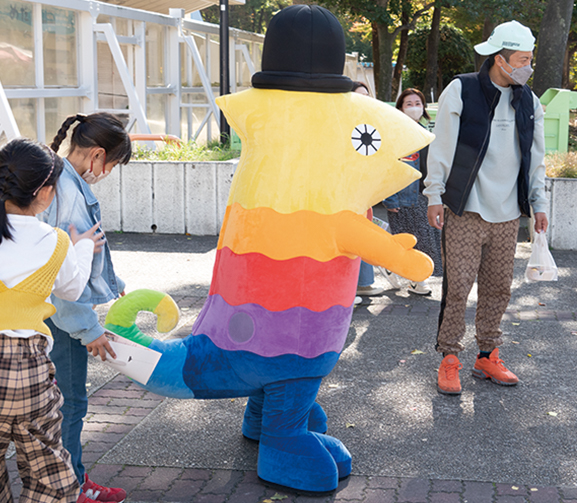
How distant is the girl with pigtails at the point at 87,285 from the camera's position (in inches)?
116

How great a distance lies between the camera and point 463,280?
4555mm

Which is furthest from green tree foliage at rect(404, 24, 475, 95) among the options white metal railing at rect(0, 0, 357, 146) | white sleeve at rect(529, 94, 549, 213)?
white sleeve at rect(529, 94, 549, 213)

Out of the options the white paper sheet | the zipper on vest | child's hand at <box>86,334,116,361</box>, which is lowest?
the white paper sheet

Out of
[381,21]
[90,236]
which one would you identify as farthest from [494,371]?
[381,21]

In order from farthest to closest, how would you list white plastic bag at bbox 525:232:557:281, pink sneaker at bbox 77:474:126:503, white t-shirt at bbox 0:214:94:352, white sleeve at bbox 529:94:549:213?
white plastic bag at bbox 525:232:557:281
white sleeve at bbox 529:94:549:213
pink sneaker at bbox 77:474:126:503
white t-shirt at bbox 0:214:94:352

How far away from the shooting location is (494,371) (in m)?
4.79

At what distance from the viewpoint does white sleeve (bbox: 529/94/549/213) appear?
14.9 feet

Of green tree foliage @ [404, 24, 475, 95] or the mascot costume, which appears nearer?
the mascot costume

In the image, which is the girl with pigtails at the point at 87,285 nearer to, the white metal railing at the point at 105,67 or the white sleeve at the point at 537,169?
the white sleeve at the point at 537,169

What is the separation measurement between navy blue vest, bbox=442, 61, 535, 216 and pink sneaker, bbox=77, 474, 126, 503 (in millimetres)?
2547

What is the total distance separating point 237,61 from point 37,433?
701 inches

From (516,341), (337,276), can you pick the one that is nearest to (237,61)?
(516,341)

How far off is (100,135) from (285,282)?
1.05 metres

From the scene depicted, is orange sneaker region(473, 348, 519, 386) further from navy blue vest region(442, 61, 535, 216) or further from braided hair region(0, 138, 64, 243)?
braided hair region(0, 138, 64, 243)
